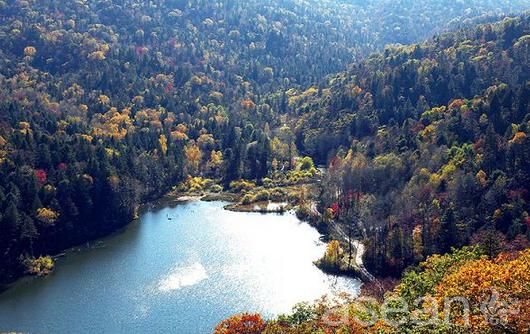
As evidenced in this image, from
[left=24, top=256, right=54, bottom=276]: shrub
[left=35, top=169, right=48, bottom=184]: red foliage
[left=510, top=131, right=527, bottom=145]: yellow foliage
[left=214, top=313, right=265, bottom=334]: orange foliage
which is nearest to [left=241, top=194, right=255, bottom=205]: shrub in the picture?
[left=35, top=169, right=48, bottom=184]: red foliage

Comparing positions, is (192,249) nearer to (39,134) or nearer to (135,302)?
(135,302)

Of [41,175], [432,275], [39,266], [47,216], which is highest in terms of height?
[41,175]

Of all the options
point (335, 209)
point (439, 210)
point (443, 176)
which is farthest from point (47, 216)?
point (443, 176)

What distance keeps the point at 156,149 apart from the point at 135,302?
87591mm

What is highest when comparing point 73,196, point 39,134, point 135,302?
point 39,134

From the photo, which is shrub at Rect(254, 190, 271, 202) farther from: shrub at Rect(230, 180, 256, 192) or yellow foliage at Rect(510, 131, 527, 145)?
yellow foliage at Rect(510, 131, 527, 145)


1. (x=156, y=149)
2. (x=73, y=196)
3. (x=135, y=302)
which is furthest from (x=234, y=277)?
(x=156, y=149)

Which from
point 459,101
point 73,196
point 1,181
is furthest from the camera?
point 459,101

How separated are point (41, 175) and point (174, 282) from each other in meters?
46.5

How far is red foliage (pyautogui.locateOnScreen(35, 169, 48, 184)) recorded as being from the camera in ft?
462

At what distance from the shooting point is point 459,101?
17538cm

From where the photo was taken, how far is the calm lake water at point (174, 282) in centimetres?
10106

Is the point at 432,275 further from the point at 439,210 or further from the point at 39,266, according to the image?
the point at 39,266

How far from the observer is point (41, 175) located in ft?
466
